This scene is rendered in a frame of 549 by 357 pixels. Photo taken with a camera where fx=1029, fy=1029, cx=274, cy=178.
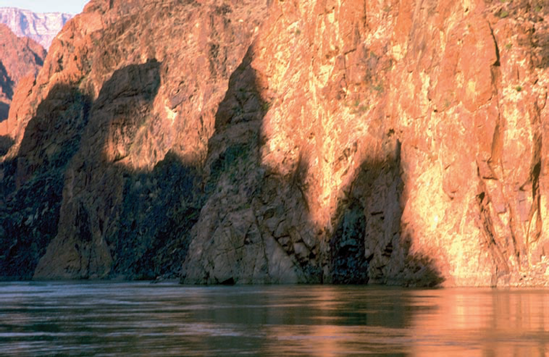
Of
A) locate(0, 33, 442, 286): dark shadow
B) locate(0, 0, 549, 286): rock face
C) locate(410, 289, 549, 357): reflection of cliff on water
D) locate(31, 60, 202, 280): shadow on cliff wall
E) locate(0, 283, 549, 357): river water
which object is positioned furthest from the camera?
locate(31, 60, 202, 280): shadow on cliff wall

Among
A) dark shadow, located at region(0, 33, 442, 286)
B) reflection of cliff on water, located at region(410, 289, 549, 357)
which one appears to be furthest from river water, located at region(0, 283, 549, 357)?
dark shadow, located at region(0, 33, 442, 286)

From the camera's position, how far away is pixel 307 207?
295 ft

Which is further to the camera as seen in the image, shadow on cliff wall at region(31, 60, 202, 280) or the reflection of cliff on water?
shadow on cliff wall at region(31, 60, 202, 280)

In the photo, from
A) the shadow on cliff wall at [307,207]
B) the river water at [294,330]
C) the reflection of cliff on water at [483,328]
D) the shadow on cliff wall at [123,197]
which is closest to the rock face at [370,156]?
the shadow on cliff wall at [307,207]

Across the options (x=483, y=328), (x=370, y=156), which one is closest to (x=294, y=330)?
(x=483, y=328)

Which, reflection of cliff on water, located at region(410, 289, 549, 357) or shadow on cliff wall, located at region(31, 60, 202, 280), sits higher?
shadow on cliff wall, located at region(31, 60, 202, 280)

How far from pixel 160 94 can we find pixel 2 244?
53347mm

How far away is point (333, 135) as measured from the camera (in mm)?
87812

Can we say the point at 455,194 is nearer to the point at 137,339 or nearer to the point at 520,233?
the point at 520,233

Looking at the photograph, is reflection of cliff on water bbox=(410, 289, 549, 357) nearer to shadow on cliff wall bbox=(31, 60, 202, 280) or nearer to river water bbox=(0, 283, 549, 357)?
river water bbox=(0, 283, 549, 357)

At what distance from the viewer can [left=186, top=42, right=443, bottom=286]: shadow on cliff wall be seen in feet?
249

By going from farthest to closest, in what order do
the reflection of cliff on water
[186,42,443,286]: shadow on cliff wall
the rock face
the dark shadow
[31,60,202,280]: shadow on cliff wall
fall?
[31,60,202,280]: shadow on cliff wall → the dark shadow → [186,42,443,286]: shadow on cliff wall → the rock face → the reflection of cliff on water

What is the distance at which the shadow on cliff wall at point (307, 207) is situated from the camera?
76000 millimetres

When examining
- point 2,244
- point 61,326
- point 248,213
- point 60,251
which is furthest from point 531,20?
point 2,244
